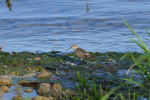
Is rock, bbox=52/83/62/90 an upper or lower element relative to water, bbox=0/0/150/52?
upper

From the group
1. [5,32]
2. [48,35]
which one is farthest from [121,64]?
[5,32]

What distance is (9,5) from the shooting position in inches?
779

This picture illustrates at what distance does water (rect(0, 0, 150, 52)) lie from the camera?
11.5 meters

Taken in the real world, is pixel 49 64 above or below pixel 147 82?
below

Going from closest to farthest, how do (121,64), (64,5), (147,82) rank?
(147,82), (121,64), (64,5)

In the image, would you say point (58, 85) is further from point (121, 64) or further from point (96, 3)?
point (96, 3)

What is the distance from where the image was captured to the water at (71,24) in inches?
453

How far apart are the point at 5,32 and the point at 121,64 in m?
7.99

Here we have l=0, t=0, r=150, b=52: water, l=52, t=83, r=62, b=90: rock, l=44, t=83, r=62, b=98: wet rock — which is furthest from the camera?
l=0, t=0, r=150, b=52: water

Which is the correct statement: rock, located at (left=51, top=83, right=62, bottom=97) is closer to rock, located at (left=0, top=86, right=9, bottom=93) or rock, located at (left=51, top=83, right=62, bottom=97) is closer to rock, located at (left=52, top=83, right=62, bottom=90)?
rock, located at (left=52, top=83, right=62, bottom=90)

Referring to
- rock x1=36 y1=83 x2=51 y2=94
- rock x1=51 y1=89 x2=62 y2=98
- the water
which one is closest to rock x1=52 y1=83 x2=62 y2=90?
rock x1=36 y1=83 x2=51 y2=94

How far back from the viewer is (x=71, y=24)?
608 inches

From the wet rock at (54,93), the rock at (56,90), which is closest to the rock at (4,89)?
the wet rock at (54,93)

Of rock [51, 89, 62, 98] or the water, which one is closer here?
rock [51, 89, 62, 98]
